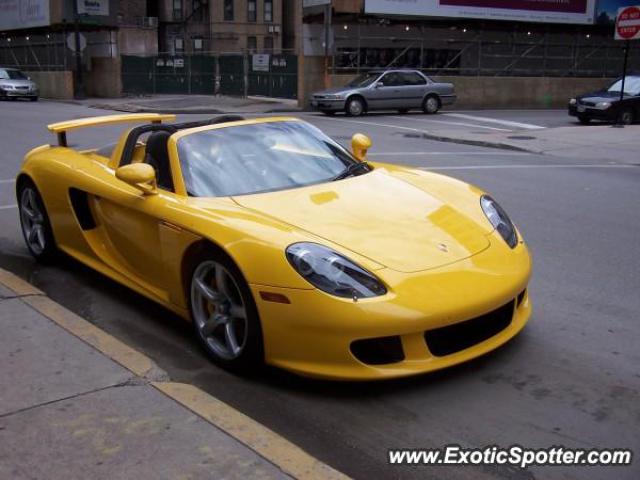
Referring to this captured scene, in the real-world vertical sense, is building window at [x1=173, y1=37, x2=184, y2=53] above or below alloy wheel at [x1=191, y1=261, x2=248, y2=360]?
above

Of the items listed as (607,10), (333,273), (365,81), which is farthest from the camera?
(607,10)

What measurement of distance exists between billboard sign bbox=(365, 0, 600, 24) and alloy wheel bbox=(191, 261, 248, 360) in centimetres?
2633

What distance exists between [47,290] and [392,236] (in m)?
2.85

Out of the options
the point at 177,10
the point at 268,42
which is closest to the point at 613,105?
the point at 268,42

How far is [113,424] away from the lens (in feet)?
10.2

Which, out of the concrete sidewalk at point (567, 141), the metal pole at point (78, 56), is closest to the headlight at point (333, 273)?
the concrete sidewalk at point (567, 141)

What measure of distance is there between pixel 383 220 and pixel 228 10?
58099 mm

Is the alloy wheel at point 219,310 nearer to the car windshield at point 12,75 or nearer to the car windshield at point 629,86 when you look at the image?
the car windshield at point 629,86

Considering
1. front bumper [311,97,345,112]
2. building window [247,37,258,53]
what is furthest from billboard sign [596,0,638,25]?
building window [247,37,258,53]

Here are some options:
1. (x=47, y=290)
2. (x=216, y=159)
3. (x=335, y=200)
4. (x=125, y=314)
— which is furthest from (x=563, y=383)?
(x=47, y=290)

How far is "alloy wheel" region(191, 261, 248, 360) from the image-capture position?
380 centimetres

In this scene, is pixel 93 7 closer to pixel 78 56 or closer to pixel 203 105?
pixel 78 56

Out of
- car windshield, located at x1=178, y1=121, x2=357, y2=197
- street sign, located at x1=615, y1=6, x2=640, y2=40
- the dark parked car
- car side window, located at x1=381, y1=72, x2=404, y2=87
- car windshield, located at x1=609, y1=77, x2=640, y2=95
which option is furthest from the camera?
car side window, located at x1=381, y1=72, x2=404, y2=87

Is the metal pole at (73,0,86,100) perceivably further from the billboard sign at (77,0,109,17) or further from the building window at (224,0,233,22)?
the building window at (224,0,233,22)
